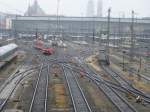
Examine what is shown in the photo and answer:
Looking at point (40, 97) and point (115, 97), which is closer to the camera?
point (40, 97)

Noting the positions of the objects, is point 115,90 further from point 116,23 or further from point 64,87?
point 116,23

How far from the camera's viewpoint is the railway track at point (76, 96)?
73.2 ft

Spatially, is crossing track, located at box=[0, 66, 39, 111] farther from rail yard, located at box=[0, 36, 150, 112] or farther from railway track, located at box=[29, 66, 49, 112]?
railway track, located at box=[29, 66, 49, 112]

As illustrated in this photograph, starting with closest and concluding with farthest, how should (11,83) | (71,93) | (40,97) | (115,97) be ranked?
(40,97), (115,97), (71,93), (11,83)

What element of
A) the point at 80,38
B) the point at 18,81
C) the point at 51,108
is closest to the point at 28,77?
the point at 18,81

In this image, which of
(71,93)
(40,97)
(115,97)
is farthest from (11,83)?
(115,97)

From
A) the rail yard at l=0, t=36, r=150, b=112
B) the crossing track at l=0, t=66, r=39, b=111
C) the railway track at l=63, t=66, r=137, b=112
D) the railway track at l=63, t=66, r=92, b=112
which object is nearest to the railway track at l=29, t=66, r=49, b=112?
the rail yard at l=0, t=36, r=150, b=112

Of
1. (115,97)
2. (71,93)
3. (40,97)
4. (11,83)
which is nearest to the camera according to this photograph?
(40,97)

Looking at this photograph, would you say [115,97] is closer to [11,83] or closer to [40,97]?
[40,97]

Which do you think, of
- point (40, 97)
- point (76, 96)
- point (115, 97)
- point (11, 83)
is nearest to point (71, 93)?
point (76, 96)

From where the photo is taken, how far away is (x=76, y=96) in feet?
87.5

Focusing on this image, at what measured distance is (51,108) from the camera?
73.7 feet

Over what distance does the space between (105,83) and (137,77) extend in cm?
764

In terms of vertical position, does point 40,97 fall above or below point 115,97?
above
